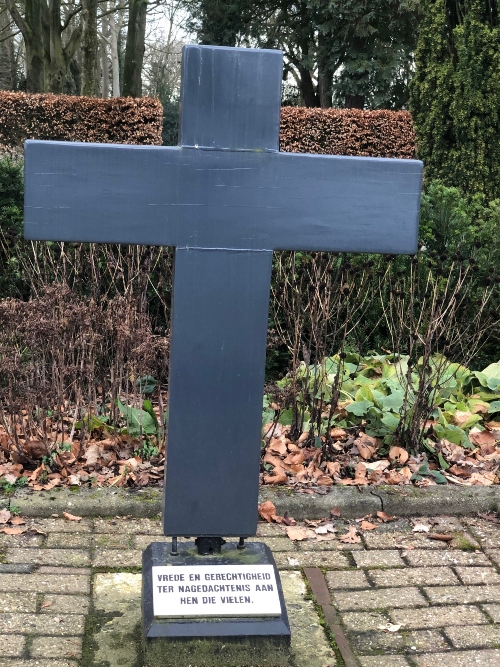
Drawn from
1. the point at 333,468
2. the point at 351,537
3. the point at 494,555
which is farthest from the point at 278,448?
the point at 494,555

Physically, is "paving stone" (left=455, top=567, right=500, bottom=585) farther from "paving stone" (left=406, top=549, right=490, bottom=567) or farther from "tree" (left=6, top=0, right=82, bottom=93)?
"tree" (left=6, top=0, right=82, bottom=93)

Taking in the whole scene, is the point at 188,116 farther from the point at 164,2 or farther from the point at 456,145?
the point at 164,2

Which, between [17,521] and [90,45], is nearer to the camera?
[17,521]

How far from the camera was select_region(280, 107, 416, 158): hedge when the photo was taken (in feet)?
47.9

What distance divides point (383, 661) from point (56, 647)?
3.52ft

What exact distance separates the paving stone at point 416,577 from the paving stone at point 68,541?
4.02 feet

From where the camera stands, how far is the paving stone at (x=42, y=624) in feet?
9.00

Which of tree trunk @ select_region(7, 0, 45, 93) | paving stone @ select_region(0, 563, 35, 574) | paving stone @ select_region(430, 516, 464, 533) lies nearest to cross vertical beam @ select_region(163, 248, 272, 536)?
paving stone @ select_region(0, 563, 35, 574)

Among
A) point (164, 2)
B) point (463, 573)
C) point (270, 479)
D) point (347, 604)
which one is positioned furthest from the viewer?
point (164, 2)

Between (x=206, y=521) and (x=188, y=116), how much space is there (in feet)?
4.07

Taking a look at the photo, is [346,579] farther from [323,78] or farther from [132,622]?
[323,78]

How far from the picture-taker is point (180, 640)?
8.18 ft

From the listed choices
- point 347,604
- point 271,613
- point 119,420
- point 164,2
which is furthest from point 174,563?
point 164,2

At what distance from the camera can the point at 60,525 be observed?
143 inches
